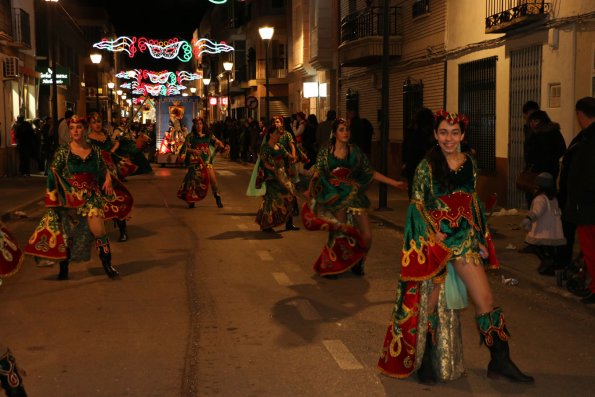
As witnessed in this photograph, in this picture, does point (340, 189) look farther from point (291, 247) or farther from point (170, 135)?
point (170, 135)

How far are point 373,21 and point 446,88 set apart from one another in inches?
206

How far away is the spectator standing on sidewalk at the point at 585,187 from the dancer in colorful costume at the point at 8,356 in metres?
5.32

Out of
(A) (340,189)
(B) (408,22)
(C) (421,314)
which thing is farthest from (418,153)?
(B) (408,22)

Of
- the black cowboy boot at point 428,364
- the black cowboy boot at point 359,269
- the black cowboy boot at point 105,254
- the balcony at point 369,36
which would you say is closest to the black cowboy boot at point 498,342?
the black cowboy boot at point 428,364

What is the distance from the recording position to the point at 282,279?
32.2ft

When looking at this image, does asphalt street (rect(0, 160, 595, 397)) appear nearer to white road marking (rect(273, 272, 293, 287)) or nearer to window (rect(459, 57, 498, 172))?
white road marking (rect(273, 272, 293, 287))

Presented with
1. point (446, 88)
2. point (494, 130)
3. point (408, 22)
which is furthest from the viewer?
point (408, 22)

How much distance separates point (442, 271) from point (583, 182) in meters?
3.14

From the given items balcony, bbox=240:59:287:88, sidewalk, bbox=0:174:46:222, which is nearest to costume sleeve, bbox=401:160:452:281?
sidewalk, bbox=0:174:46:222

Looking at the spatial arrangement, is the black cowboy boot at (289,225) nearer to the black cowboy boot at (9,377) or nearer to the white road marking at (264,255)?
the white road marking at (264,255)

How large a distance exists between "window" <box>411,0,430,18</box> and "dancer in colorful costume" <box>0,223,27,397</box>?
61.8 ft

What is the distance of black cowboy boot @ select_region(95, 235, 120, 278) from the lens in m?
9.73

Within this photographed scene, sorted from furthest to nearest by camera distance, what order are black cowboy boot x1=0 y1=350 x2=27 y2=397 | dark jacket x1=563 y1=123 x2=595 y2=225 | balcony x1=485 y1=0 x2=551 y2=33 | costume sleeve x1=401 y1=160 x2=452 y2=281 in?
balcony x1=485 y1=0 x2=551 y2=33 → dark jacket x1=563 y1=123 x2=595 y2=225 → costume sleeve x1=401 y1=160 x2=452 y2=281 → black cowboy boot x1=0 y1=350 x2=27 y2=397

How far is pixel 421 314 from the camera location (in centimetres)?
561
